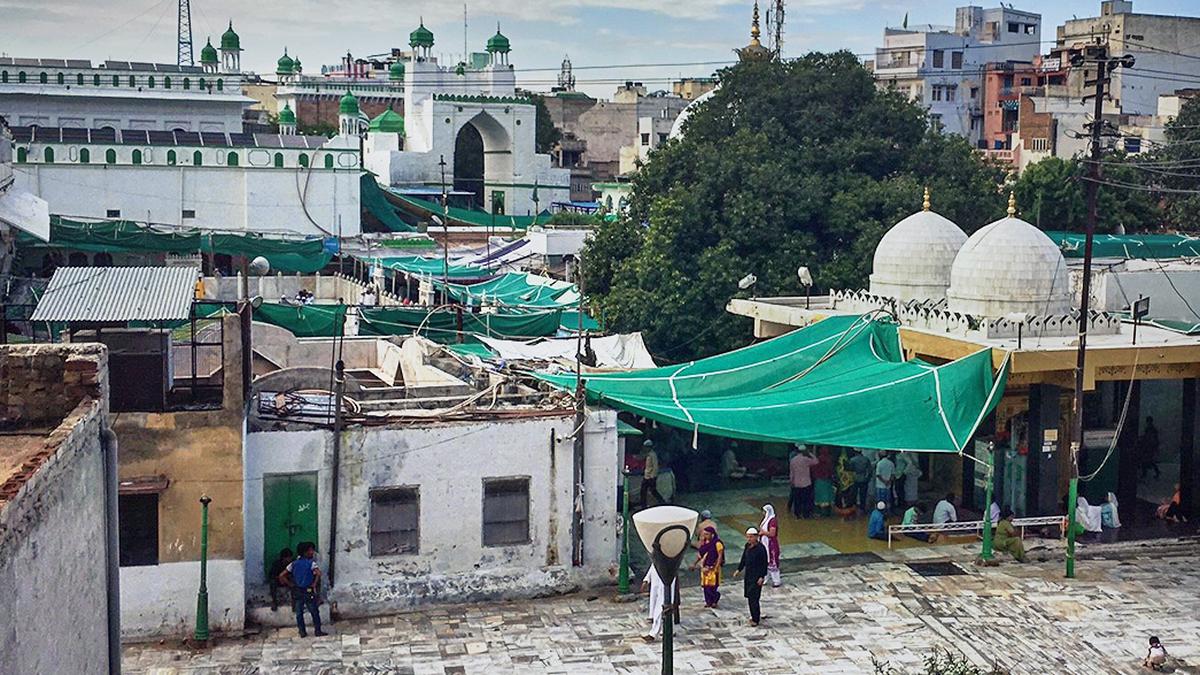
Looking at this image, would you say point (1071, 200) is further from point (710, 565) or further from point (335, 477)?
point (335, 477)

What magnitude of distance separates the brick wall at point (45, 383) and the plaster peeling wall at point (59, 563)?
303mm

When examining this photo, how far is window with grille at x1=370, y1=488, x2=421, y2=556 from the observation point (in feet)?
54.2

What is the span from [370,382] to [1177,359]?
11.2m

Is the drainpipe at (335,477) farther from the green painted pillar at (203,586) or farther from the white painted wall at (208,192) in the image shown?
the white painted wall at (208,192)

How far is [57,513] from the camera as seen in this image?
812 centimetres

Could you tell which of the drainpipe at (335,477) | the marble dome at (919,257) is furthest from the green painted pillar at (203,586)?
the marble dome at (919,257)

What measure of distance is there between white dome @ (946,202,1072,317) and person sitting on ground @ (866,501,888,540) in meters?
4.35

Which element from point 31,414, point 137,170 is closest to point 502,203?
point 137,170

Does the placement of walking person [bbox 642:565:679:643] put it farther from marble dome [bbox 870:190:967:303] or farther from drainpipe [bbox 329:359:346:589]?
marble dome [bbox 870:190:967:303]

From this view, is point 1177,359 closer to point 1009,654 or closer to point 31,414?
point 1009,654

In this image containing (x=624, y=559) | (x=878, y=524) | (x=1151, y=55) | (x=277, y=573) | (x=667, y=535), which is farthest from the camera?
(x=1151, y=55)

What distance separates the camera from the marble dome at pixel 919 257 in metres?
24.8

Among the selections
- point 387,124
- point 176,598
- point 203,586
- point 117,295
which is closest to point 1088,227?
point 203,586

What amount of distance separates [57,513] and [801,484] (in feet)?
45.9
